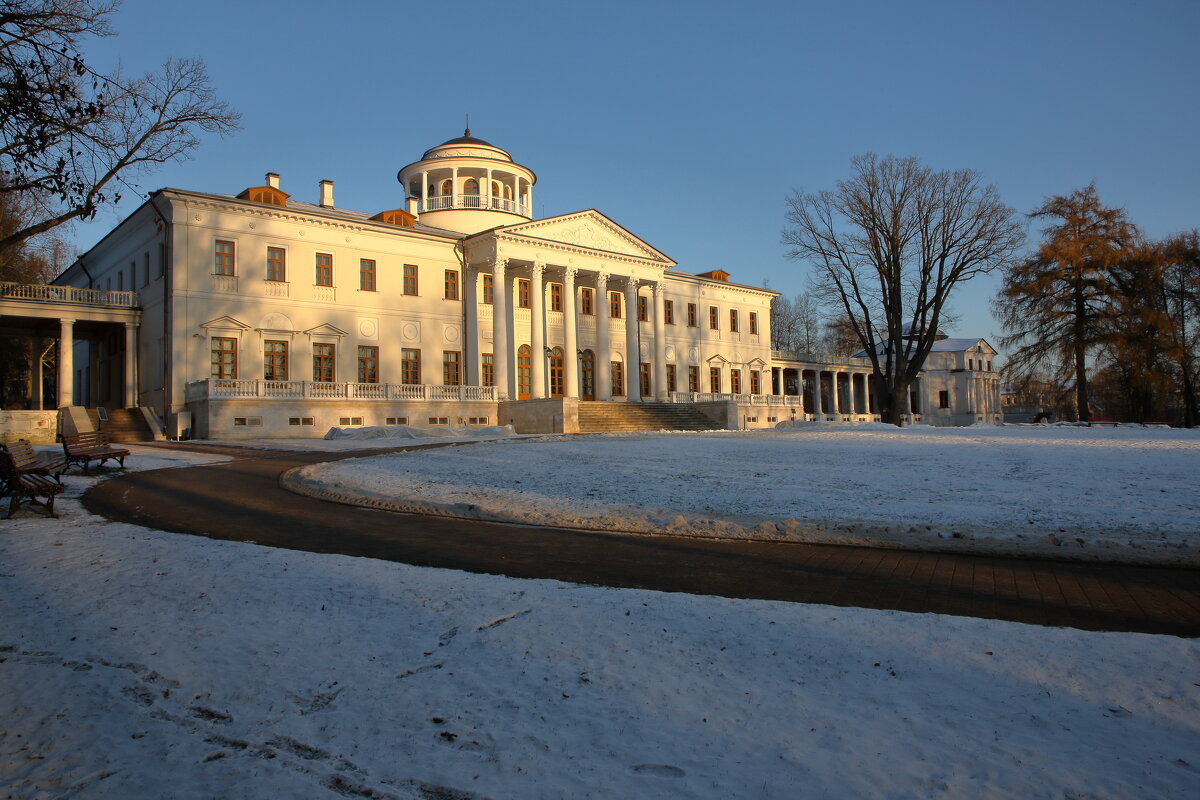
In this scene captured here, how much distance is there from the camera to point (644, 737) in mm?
3150

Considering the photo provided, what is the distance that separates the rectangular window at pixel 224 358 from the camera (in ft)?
113

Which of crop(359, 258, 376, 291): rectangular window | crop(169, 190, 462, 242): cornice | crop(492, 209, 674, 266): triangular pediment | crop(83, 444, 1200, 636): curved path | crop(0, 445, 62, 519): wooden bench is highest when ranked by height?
crop(492, 209, 674, 266): triangular pediment

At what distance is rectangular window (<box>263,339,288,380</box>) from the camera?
118 ft

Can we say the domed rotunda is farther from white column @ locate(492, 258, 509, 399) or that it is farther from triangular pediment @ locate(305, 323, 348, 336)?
triangular pediment @ locate(305, 323, 348, 336)

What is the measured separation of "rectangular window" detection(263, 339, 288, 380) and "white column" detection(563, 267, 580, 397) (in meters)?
15.3

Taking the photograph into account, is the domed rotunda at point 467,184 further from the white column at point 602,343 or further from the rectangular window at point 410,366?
the rectangular window at point 410,366

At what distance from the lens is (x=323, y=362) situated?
37.8 metres

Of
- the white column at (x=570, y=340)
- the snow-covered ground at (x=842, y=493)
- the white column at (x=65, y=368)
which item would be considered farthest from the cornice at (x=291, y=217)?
the snow-covered ground at (x=842, y=493)

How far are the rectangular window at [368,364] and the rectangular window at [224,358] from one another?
241 inches

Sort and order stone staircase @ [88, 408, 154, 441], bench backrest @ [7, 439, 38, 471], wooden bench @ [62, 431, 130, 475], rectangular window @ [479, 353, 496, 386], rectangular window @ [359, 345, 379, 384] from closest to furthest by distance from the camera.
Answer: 1. bench backrest @ [7, 439, 38, 471]
2. wooden bench @ [62, 431, 130, 475]
3. stone staircase @ [88, 408, 154, 441]
4. rectangular window @ [359, 345, 379, 384]
5. rectangular window @ [479, 353, 496, 386]

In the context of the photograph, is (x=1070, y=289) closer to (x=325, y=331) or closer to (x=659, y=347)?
(x=659, y=347)

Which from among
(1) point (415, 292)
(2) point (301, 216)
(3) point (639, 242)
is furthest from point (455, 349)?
(3) point (639, 242)

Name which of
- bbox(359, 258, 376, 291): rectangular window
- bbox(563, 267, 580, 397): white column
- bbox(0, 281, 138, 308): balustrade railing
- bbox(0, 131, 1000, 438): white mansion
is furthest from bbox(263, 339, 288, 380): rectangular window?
bbox(563, 267, 580, 397): white column

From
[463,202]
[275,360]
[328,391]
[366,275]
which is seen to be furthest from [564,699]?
[463,202]
